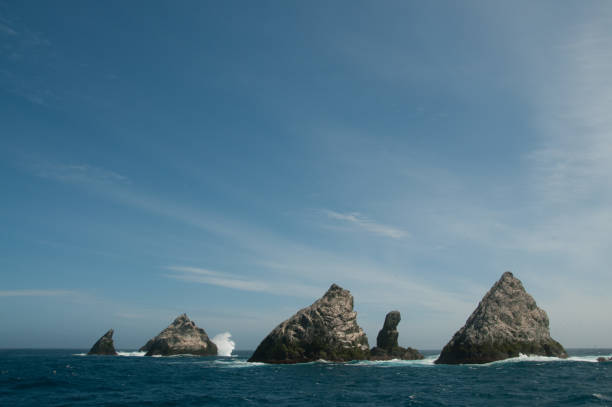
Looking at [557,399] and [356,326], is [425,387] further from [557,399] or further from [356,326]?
[356,326]

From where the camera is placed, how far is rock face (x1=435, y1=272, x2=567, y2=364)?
79562mm

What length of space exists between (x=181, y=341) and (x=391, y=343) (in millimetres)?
79546

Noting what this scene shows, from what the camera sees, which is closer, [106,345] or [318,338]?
[318,338]

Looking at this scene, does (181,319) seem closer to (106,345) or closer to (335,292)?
(106,345)

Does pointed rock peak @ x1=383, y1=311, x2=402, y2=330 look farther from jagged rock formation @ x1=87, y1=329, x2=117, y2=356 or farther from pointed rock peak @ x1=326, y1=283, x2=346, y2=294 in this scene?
jagged rock formation @ x1=87, y1=329, x2=117, y2=356

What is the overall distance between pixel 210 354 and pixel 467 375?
116m

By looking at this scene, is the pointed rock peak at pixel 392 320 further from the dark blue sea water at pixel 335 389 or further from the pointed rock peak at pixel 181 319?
the pointed rock peak at pixel 181 319

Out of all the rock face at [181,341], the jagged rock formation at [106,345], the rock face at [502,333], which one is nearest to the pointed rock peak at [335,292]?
the rock face at [502,333]

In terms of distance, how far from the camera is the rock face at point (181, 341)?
5605 inches

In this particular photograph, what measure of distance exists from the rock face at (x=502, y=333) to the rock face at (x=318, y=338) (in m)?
18.4

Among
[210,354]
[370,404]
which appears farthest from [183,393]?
[210,354]

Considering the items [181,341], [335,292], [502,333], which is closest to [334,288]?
[335,292]

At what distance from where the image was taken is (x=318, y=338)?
88812mm

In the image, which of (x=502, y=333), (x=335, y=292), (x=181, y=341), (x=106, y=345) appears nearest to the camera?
(x=502, y=333)
